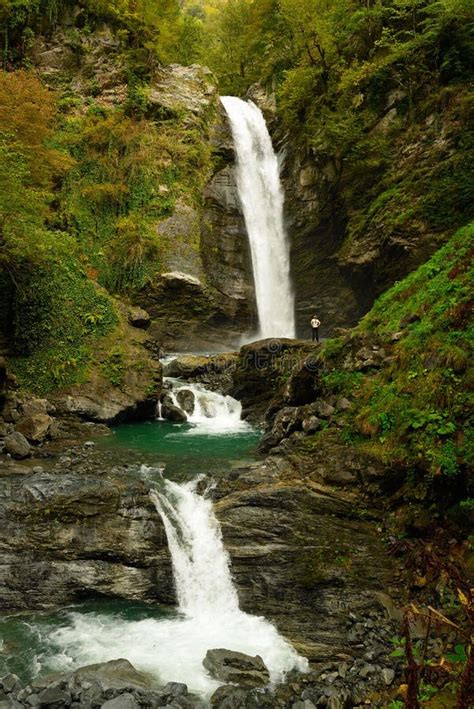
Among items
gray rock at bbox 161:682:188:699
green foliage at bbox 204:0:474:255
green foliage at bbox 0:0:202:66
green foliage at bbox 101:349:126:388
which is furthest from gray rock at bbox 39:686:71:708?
green foliage at bbox 0:0:202:66

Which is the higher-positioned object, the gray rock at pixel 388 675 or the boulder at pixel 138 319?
the boulder at pixel 138 319

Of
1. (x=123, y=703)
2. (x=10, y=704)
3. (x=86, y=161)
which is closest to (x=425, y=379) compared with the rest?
(x=123, y=703)

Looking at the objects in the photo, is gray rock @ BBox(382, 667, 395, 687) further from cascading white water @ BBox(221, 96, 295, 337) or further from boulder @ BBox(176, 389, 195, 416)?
cascading white water @ BBox(221, 96, 295, 337)

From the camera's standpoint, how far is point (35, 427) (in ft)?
43.0

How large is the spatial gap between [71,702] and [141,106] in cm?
A: 2976

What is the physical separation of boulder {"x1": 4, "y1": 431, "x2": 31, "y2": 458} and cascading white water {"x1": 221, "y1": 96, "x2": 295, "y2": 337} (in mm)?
16666

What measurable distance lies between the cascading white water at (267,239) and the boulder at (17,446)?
54.7 ft

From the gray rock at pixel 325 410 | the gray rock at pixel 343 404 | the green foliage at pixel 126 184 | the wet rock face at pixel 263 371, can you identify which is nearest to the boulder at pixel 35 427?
the wet rock face at pixel 263 371

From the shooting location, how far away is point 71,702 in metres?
5.71

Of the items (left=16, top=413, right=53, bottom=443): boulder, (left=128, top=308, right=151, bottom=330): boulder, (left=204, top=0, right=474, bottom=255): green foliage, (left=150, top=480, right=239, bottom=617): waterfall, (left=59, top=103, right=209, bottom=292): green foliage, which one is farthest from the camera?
(left=59, top=103, right=209, bottom=292): green foliage

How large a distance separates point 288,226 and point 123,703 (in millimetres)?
24993

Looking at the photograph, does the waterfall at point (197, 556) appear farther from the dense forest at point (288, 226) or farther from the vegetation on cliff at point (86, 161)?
the vegetation on cliff at point (86, 161)

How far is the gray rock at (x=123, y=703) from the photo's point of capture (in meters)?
5.52

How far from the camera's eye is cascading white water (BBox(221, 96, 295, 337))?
27047mm
